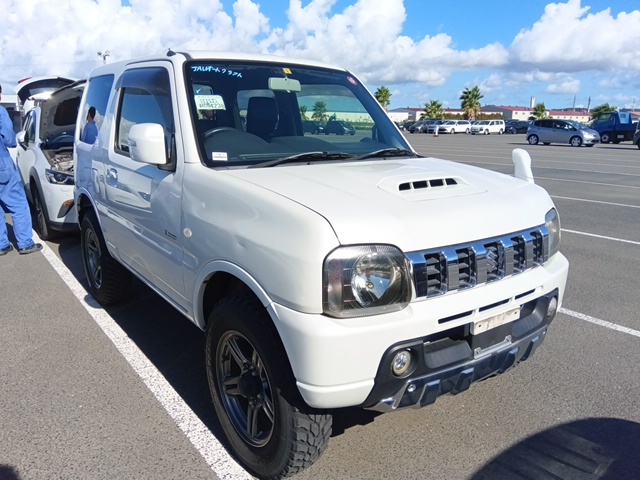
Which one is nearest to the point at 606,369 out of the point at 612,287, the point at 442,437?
the point at 442,437

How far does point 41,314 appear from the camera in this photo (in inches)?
190

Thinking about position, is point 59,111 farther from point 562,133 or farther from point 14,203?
point 562,133

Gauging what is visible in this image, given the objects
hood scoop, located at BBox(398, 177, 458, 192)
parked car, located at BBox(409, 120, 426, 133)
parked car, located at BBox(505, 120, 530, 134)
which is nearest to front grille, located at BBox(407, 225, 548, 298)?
hood scoop, located at BBox(398, 177, 458, 192)

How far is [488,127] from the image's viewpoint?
57.7 meters

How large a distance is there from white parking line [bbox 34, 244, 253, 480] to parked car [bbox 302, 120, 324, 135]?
197 centimetres

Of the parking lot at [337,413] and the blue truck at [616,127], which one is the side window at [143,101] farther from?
the blue truck at [616,127]

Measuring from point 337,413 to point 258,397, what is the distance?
0.74m

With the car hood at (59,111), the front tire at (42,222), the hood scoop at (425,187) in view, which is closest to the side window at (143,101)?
the hood scoop at (425,187)

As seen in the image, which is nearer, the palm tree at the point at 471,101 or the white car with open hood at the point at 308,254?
the white car with open hood at the point at 308,254

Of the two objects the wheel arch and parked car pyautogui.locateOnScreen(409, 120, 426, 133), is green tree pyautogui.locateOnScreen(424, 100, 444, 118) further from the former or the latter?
the wheel arch

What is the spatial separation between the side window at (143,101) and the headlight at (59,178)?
335 centimetres

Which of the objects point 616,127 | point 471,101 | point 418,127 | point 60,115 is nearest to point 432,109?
point 471,101

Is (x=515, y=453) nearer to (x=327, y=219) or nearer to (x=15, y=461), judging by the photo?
(x=327, y=219)

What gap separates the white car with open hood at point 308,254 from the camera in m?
2.17
